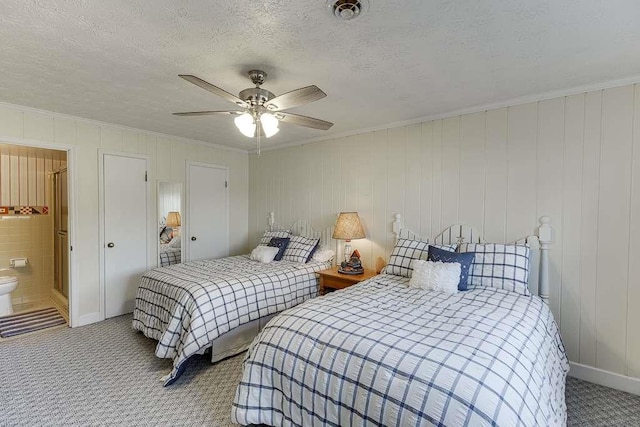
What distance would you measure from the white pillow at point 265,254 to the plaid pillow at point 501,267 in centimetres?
222

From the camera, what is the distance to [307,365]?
1.62m

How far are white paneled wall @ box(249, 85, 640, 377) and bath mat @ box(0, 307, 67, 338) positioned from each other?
375 centimetres

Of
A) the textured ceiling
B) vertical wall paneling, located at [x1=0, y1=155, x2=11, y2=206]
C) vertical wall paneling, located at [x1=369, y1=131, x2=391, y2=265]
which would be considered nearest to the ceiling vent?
the textured ceiling

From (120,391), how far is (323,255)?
2434mm

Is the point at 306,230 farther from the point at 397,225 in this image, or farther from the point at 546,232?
the point at 546,232

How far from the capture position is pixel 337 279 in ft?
11.0

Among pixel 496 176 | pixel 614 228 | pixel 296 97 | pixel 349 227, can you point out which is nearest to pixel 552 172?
pixel 496 176

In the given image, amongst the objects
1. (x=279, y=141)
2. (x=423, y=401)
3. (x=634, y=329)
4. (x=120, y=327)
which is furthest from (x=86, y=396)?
(x=634, y=329)

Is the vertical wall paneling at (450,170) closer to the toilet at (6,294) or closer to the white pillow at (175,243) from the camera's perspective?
the white pillow at (175,243)

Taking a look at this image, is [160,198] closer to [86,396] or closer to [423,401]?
[86,396]

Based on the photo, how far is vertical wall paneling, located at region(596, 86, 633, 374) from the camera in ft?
7.74

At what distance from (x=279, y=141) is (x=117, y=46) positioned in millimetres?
2634

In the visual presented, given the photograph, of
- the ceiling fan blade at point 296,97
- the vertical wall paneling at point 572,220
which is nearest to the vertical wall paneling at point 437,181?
the vertical wall paneling at point 572,220

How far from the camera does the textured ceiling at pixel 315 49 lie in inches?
61.2
